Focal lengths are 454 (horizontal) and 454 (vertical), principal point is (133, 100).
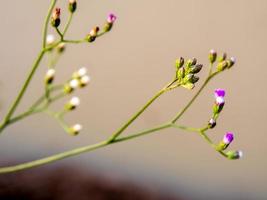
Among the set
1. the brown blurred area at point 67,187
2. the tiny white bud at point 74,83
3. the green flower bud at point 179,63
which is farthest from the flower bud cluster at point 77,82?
the brown blurred area at point 67,187

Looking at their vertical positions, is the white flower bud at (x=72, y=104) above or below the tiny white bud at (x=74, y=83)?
below

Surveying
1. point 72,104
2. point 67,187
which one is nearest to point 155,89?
point 67,187

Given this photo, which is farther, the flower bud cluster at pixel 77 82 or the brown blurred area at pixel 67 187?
the brown blurred area at pixel 67 187

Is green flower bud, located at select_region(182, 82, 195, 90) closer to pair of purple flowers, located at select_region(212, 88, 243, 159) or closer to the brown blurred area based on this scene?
pair of purple flowers, located at select_region(212, 88, 243, 159)

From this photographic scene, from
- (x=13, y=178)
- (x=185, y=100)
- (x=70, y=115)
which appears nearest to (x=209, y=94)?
(x=185, y=100)

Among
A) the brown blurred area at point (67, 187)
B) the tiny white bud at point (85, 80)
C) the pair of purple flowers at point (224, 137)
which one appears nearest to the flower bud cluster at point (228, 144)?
the pair of purple flowers at point (224, 137)

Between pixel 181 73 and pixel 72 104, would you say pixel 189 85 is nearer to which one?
pixel 181 73

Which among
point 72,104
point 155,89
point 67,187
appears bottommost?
point 67,187

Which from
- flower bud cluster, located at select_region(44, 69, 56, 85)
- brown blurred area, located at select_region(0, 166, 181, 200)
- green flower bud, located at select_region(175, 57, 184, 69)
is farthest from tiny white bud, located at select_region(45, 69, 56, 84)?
brown blurred area, located at select_region(0, 166, 181, 200)

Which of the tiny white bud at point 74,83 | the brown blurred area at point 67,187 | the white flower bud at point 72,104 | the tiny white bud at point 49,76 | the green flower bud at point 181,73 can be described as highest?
the green flower bud at point 181,73

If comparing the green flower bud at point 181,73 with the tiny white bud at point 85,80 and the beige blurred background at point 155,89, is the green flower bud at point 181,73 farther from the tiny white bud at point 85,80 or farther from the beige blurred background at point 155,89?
the beige blurred background at point 155,89
